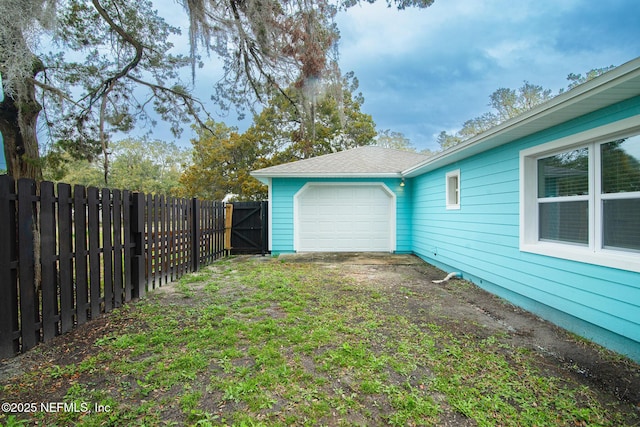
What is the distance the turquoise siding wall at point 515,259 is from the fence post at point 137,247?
17.9 feet

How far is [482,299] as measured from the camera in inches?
177

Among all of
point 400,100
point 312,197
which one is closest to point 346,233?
point 312,197

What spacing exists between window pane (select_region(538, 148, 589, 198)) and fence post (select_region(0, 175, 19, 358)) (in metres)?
5.65

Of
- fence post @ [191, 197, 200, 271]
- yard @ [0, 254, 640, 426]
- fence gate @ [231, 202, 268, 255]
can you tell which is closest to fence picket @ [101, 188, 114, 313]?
yard @ [0, 254, 640, 426]

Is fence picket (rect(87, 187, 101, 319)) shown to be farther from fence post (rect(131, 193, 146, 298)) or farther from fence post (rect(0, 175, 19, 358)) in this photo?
fence post (rect(0, 175, 19, 358))

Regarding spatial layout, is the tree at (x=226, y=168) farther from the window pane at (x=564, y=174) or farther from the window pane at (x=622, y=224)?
the window pane at (x=622, y=224)

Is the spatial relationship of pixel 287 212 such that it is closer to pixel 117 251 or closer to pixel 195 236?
pixel 195 236

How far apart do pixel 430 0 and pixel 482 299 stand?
14.7ft

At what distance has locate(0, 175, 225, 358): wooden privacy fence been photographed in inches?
101

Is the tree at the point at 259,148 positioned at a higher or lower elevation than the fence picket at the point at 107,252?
higher

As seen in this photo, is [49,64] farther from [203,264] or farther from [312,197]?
[312,197]

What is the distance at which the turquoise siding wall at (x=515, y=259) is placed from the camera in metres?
2.75

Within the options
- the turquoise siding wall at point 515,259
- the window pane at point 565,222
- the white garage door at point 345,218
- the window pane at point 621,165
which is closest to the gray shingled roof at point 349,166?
the white garage door at point 345,218

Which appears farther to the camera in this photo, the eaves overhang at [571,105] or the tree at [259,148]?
the tree at [259,148]
